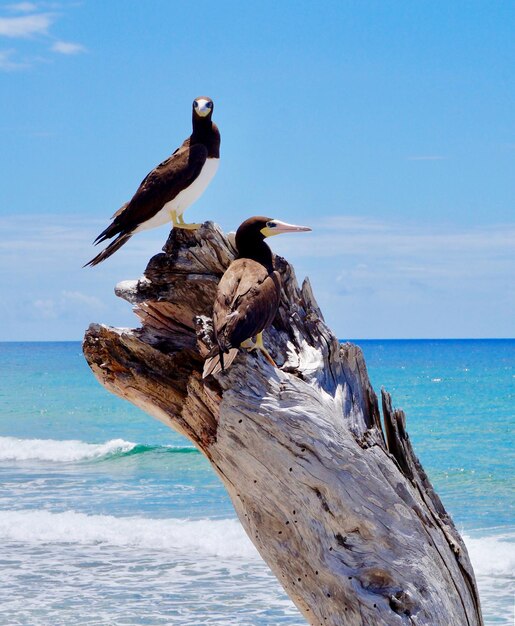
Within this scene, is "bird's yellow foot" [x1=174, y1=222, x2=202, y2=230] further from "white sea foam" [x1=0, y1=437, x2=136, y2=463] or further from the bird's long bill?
"white sea foam" [x1=0, y1=437, x2=136, y2=463]

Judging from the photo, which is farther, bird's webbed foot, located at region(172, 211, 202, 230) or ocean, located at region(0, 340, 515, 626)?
ocean, located at region(0, 340, 515, 626)

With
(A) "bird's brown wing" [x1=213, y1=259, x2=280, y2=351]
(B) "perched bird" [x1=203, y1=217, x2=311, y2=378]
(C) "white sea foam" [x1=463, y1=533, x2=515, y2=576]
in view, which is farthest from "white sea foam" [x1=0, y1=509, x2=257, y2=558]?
(A) "bird's brown wing" [x1=213, y1=259, x2=280, y2=351]

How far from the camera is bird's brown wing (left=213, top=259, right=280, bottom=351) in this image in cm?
346

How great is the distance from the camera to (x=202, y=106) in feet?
16.3

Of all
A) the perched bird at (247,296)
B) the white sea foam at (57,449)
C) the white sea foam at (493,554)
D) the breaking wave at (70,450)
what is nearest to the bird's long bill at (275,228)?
the perched bird at (247,296)

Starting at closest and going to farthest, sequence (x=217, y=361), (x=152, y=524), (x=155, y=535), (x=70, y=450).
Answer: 1. (x=217, y=361)
2. (x=155, y=535)
3. (x=152, y=524)
4. (x=70, y=450)

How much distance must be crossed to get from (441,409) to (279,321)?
2581cm

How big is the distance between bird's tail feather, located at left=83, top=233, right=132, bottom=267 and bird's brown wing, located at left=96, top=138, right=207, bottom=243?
0.12 feet

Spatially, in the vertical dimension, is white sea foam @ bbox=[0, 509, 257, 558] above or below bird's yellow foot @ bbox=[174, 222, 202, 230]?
below

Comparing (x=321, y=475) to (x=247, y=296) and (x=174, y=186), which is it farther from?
(x=174, y=186)

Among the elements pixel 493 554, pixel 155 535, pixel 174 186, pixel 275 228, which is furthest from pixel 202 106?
pixel 155 535

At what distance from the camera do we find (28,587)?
9.09 m

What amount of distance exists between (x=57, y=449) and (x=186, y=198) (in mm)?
17400

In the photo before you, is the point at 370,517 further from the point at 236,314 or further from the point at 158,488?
the point at 158,488
